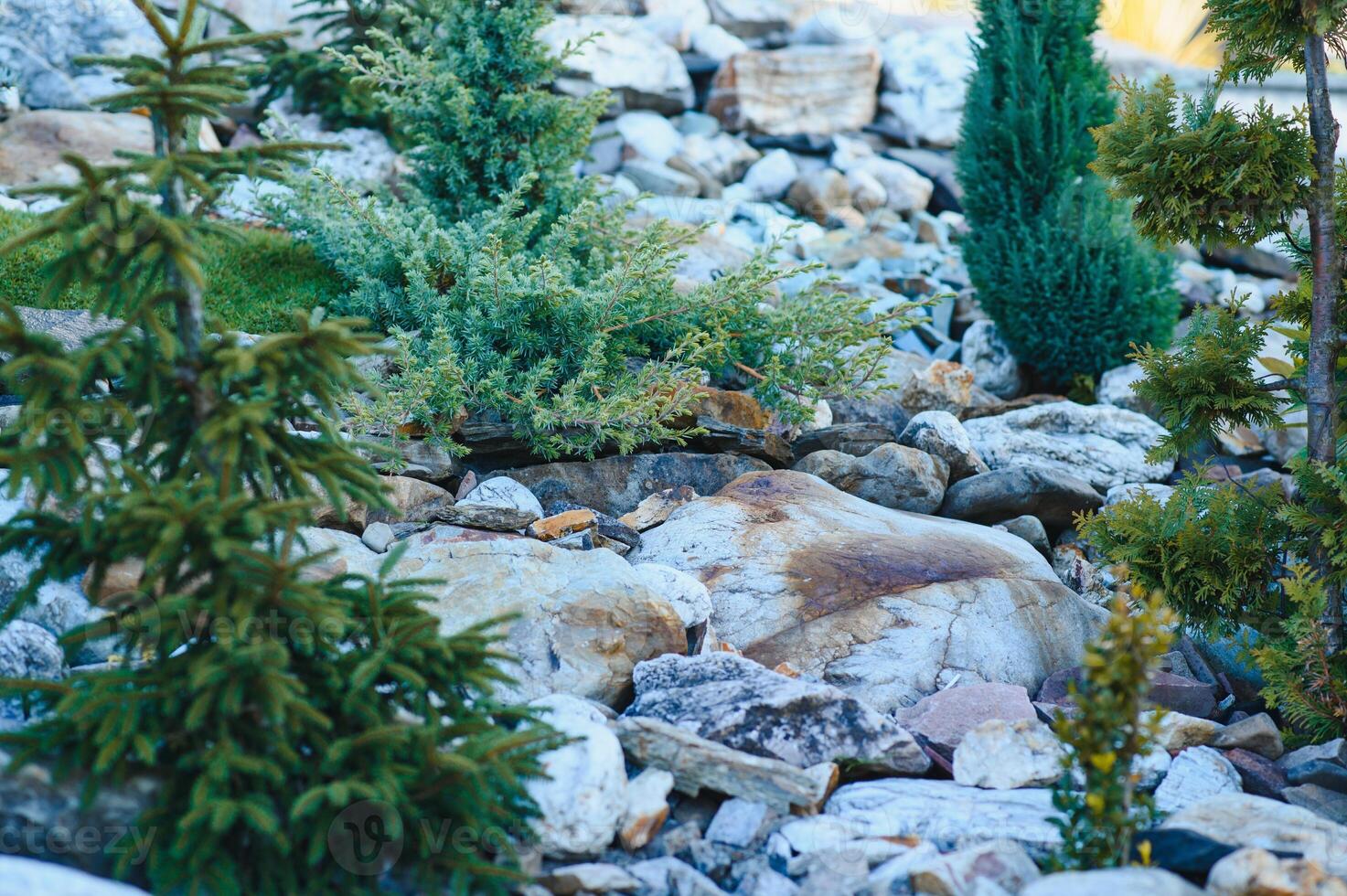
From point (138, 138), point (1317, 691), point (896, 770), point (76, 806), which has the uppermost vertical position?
point (138, 138)

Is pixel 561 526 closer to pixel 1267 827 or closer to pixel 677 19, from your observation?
pixel 1267 827

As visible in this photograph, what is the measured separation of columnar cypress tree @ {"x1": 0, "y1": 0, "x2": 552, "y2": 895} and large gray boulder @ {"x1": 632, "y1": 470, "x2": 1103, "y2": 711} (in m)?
1.85

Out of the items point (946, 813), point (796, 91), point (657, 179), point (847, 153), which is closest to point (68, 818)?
point (946, 813)

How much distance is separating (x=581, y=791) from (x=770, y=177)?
10.1m

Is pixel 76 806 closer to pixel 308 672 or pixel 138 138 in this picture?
pixel 308 672

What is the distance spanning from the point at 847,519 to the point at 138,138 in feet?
23.2

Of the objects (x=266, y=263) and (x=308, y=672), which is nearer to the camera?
(x=308, y=672)

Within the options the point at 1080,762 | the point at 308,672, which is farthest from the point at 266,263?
the point at 1080,762

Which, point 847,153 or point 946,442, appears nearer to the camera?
point 946,442

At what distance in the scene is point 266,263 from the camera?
283 inches

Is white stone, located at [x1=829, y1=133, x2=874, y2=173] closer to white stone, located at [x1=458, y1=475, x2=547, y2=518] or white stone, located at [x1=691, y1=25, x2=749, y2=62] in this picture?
white stone, located at [x1=691, y1=25, x2=749, y2=62]

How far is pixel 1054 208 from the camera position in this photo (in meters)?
8.20

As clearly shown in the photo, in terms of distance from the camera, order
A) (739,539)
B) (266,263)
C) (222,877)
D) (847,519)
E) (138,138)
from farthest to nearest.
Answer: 1. (138,138)
2. (266,263)
3. (847,519)
4. (739,539)
5. (222,877)

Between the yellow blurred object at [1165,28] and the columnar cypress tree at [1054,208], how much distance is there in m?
8.41
